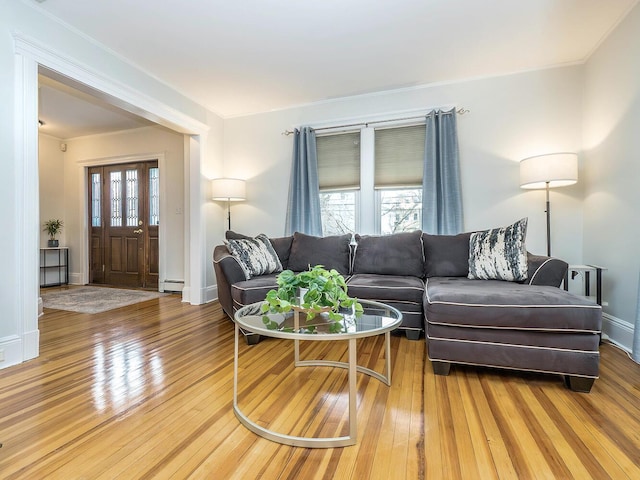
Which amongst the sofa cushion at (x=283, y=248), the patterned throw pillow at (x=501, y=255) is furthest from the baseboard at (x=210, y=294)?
the patterned throw pillow at (x=501, y=255)

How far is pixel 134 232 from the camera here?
5074mm

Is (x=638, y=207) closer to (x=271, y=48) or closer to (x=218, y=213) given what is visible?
(x=271, y=48)

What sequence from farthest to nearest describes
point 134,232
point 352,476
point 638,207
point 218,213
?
point 134,232 < point 218,213 < point 638,207 < point 352,476

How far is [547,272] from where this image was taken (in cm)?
242

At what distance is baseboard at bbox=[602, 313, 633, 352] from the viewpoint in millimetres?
2332

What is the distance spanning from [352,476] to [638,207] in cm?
265

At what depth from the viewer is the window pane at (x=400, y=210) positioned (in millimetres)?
3676

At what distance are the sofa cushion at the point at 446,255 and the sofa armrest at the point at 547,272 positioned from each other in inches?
21.4

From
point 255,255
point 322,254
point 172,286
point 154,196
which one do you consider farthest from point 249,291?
point 154,196

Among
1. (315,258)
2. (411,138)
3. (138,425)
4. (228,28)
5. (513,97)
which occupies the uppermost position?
(228,28)

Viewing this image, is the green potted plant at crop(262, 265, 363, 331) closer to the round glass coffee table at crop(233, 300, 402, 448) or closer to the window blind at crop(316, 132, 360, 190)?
the round glass coffee table at crop(233, 300, 402, 448)

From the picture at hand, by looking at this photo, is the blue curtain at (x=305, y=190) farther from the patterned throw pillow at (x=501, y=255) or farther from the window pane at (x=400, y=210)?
the patterned throw pillow at (x=501, y=255)

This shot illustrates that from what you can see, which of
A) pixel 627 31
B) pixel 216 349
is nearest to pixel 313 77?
pixel 627 31

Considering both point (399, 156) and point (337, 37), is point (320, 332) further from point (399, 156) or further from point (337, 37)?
point (399, 156)
